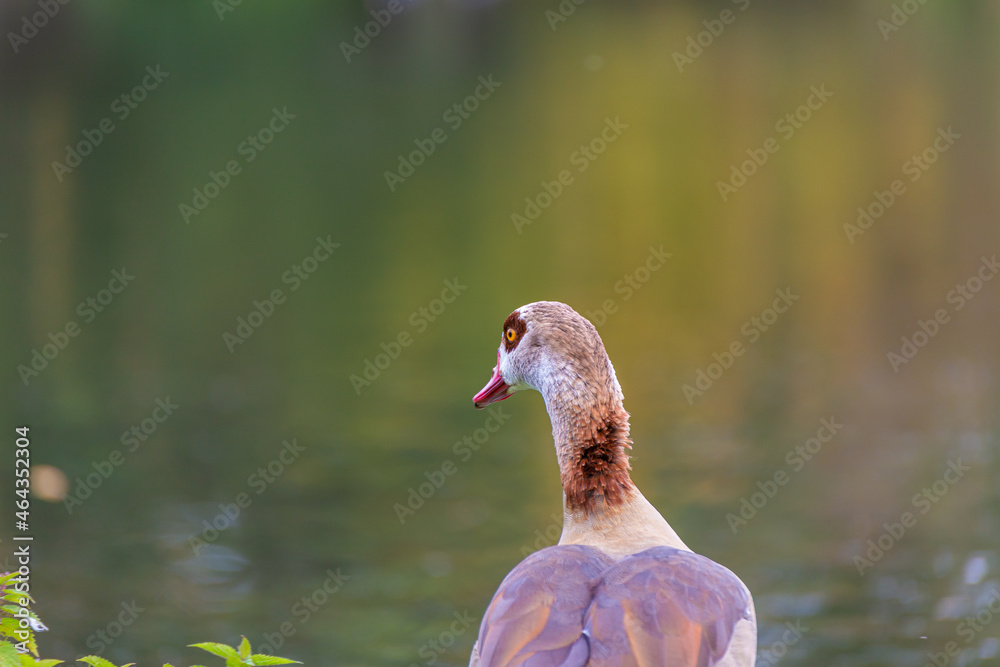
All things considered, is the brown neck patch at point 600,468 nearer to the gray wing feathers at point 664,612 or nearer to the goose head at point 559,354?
the goose head at point 559,354

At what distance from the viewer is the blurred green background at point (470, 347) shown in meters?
8.08

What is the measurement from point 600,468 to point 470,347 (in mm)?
9493

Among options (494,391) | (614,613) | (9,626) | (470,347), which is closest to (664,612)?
(614,613)

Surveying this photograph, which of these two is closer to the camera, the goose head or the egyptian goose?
the egyptian goose

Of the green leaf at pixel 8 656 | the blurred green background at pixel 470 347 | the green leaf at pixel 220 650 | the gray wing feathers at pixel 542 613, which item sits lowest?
the green leaf at pixel 8 656

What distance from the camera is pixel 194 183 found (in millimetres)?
24672

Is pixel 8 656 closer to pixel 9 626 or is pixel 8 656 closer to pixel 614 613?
pixel 9 626

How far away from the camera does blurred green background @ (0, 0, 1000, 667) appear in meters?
8.08

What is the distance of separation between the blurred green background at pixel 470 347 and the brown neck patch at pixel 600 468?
328 cm

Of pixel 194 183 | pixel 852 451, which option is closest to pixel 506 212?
pixel 194 183

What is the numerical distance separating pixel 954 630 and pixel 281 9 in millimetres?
50541

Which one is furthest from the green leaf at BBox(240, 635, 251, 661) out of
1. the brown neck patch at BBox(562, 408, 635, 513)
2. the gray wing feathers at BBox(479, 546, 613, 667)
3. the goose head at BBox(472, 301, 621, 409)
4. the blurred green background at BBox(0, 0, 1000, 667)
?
the blurred green background at BBox(0, 0, 1000, 667)

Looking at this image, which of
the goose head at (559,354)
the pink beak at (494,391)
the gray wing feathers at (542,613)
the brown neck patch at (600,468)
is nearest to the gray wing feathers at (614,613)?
the gray wing feathers at (542,613)

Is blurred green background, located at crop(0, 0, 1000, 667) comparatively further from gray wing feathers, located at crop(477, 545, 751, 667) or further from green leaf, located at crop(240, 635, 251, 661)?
green leaf, located at crop(240, 635, 251, 661)
